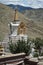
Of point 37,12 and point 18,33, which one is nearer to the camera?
point 18,33

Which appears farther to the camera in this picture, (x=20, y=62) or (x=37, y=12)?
(x=37, y=12)

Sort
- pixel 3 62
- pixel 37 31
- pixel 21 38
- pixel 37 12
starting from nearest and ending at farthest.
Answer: pixel 3 62
pixel 21 38
pixel 37 31
pixel 37 12

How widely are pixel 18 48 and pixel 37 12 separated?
10097cm

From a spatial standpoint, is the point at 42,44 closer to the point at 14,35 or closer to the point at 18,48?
the point at 14,35

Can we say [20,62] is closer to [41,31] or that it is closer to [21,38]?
[21,38]

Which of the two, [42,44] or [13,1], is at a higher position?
[13,1]

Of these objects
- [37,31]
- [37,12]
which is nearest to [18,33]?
[37,31]

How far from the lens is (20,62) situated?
6.69 m

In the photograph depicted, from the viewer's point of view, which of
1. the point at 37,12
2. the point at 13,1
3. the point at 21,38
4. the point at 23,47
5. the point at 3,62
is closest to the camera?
the point at 3,62

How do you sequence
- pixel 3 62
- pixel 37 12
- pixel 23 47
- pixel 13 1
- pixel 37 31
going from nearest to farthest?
pixel 3 62
pixel 23 47
pixel 13 1
pixel 37 31
pixel 37 12

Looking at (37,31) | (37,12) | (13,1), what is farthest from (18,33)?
(37,12)

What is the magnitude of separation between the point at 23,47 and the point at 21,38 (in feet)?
18.3

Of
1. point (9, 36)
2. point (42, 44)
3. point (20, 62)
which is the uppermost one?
point (20, 62)

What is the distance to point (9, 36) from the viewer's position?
25266 mm
